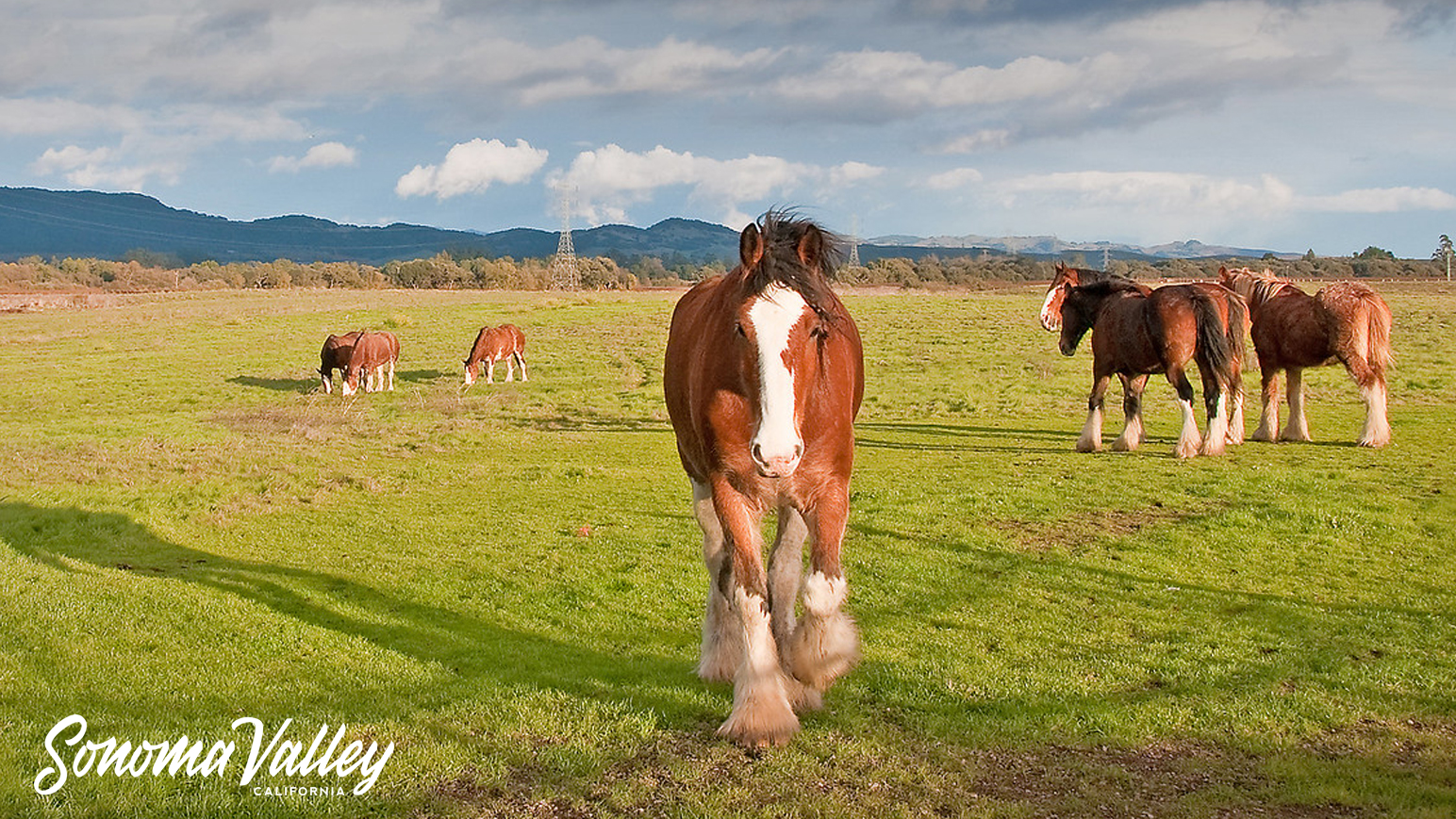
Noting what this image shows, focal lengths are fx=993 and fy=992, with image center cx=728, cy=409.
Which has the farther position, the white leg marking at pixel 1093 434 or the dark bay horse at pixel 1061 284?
the dark bay horse at pixel 1061 284

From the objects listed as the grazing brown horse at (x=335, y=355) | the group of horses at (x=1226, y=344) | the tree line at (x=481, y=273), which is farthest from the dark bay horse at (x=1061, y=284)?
the tree line at (x=481, y=273)

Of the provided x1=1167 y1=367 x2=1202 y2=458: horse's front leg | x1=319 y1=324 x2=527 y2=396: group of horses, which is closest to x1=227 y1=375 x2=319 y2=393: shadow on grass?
x1=319 y1=324 x2=527 y2=396: group of horses

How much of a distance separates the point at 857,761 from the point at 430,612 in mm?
4593

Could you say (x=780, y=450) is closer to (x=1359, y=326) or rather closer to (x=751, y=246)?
(x=751, y=246)

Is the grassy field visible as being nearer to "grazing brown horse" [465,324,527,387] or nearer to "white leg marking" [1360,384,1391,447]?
"white leg marking" [1360,384,1391,447]

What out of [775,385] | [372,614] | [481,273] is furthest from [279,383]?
[481,273]

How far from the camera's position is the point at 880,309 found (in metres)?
52.8

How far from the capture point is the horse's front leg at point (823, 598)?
5.50 m

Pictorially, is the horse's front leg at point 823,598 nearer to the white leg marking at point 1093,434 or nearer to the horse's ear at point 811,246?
the horse's ear at point 811,246

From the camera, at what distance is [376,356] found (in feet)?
88.5

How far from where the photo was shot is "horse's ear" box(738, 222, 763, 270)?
17.2 feet

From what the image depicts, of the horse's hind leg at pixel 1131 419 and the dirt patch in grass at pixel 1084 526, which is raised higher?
the horse's hind leg at pixel 1131 419

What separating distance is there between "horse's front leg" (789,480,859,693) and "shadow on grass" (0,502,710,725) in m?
0.68

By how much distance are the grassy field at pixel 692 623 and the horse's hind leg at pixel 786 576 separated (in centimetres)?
52
